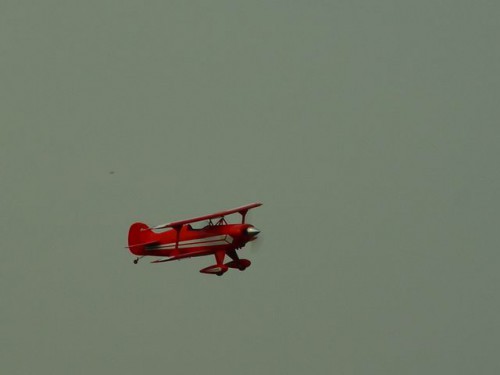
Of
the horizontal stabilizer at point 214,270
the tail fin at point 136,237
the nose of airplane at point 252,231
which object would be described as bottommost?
the horizontal stabilizer at point 214,270

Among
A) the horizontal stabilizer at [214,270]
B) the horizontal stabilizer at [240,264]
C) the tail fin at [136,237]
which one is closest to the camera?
the horizontal stabilizer at [214,270]

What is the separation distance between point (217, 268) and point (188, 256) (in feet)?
3.17

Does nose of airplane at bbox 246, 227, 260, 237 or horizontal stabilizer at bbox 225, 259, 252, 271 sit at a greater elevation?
nose of airplane at bbox 246, 227, 260, 237

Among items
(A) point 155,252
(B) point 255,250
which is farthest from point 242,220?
(A) point 155,252

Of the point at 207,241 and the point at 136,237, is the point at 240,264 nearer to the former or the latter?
the point at 207,241

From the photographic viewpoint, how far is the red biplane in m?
29.0

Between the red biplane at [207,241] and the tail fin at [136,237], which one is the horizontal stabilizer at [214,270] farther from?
the tail fin at [136,237]

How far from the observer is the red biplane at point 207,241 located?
1141 inches

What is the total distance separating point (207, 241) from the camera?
2938cm

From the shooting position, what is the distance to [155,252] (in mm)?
30703

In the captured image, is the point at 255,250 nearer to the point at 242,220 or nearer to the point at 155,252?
the point at 242,220

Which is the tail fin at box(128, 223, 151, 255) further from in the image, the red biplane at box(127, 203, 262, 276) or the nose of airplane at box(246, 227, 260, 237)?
the nose of airplane at box(246, 227, 260, 237)

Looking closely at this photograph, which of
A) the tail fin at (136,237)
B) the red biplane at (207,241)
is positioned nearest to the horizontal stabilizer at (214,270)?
the red biplane at (207,241)

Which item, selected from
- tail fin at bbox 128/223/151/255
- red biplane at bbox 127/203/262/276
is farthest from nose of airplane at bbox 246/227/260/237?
tail fin at bbox 128/223/151/255
